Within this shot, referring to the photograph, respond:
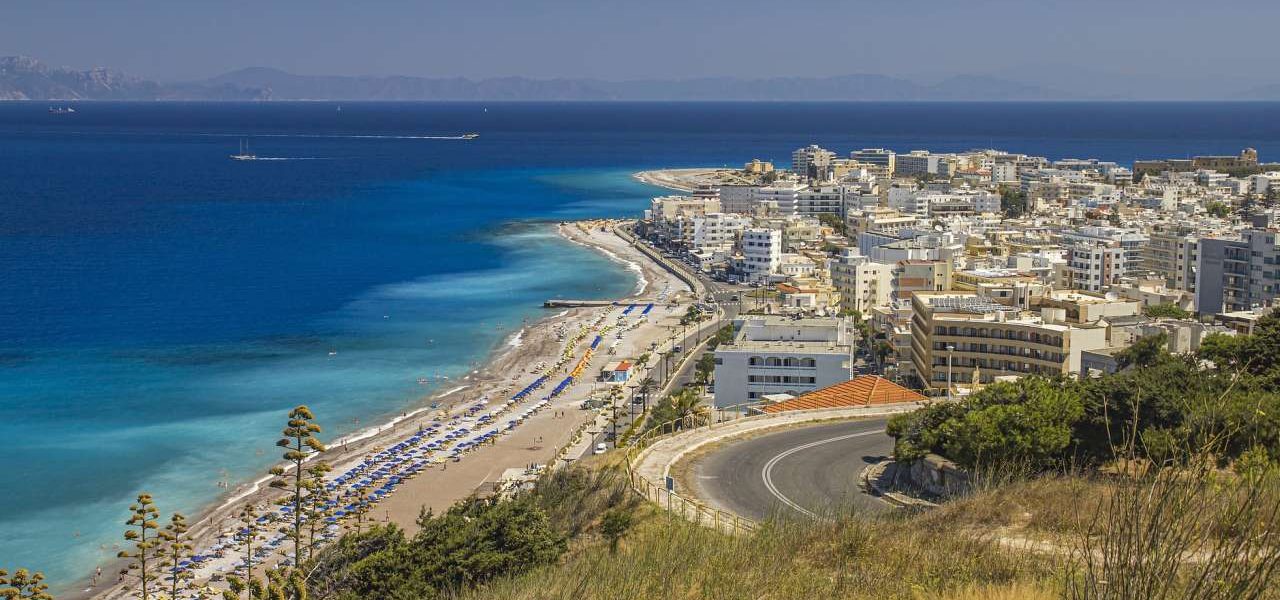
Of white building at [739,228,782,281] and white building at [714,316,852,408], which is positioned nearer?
white building at [714,316,852,408]

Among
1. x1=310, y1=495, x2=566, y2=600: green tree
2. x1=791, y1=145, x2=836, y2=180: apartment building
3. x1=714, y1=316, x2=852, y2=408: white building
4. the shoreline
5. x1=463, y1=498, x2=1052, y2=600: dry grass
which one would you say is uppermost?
x1=791, y1=145, x2=836, y2=180: apartment building

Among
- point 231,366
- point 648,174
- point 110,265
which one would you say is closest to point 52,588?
point 231,366

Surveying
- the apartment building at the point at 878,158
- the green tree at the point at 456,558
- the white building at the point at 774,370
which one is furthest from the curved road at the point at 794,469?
the apartment building at the point at 878,158

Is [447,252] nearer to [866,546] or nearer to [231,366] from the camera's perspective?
[231,366]

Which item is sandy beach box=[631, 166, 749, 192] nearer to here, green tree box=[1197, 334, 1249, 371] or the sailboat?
the sailboat

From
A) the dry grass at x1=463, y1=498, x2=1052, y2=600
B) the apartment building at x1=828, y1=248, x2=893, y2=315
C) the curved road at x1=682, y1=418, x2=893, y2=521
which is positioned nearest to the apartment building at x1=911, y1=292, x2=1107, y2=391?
the curved road at x1=682, y1=418, x2=893, y2=521
